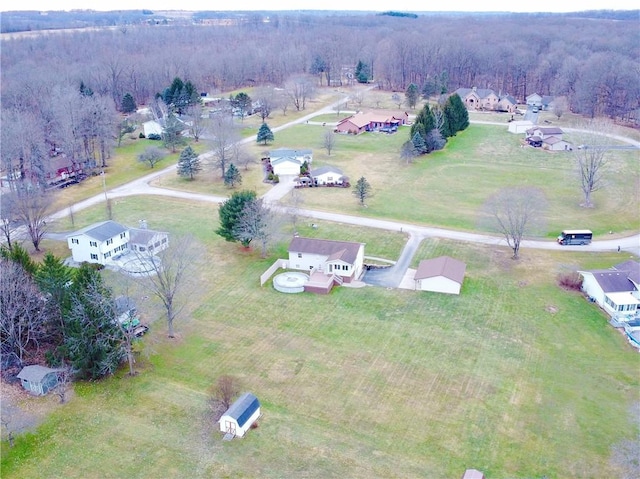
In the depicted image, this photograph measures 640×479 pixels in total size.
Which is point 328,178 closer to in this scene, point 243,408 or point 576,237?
point 576,237

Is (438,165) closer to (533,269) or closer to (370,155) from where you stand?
(370,155)

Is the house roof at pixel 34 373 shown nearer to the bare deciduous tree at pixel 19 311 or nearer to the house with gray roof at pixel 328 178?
the bare deciduous tree at pixel 19 311

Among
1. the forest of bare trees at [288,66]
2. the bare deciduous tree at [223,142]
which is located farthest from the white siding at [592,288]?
the forest of bare trees at [288,66]

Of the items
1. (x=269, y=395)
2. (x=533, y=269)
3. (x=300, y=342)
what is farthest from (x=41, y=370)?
(x=533, y=269)

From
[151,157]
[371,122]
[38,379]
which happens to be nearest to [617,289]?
[38,379]

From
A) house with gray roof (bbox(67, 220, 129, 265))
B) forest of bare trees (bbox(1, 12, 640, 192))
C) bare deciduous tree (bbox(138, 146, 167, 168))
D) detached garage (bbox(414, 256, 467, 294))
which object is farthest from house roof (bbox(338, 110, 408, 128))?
house with gray roof (bbox(67, 220, 129, 265))

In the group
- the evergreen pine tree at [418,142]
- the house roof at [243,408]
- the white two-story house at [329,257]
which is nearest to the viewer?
the house roof at [243,408]
